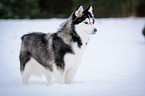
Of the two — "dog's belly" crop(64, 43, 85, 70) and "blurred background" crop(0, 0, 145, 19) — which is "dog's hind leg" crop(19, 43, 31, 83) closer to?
"dog's belly" crop(64, 43, 85, 70)

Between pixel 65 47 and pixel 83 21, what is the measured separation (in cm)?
53

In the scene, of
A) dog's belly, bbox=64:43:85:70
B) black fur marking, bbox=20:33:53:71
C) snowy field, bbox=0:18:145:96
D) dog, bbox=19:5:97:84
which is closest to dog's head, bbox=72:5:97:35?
dog, bbox=19:5:97:84

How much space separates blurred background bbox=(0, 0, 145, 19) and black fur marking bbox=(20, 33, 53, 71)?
10.7 metres

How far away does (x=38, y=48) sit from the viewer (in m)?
2.97

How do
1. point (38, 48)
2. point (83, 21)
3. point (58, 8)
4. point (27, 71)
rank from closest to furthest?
1. point (83, 21)
2. point (38, 48)
3. point (27, 71)
4. point (58, 8)

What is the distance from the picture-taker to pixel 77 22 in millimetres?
2566

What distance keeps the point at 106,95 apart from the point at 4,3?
19.2 meters

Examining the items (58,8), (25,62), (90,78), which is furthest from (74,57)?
(58,8)

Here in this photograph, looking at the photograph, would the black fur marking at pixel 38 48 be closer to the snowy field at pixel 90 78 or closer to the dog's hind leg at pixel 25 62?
the dog's hind leg at pixel 25 62

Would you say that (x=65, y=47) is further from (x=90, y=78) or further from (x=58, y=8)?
(x=58, y=8)

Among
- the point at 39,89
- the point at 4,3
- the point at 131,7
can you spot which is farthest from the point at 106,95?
the point at 4,3

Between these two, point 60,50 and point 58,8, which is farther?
point 58,8

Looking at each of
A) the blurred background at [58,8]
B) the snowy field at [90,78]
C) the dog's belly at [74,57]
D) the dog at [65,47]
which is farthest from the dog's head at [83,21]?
the blurred background at [58,8]

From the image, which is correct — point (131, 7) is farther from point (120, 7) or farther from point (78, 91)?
point (78, 91)
